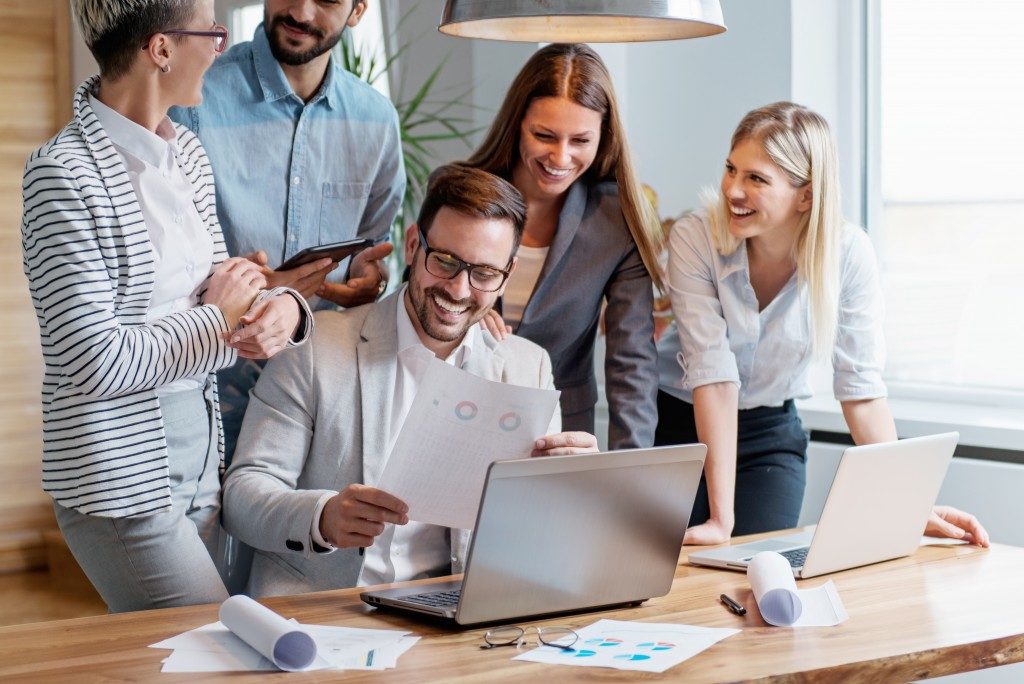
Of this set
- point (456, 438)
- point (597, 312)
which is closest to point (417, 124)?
point (597, 312)

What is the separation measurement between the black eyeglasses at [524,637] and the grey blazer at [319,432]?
441 mm

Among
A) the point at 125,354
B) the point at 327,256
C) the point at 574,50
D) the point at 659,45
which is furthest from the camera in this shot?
the point at 659,45

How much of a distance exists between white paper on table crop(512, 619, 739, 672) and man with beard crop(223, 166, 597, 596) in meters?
0.49

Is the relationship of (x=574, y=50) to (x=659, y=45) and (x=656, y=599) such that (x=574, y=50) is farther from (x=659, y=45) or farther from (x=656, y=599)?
(x=659, y=45)

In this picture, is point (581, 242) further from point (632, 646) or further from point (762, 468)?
point (632, 646)

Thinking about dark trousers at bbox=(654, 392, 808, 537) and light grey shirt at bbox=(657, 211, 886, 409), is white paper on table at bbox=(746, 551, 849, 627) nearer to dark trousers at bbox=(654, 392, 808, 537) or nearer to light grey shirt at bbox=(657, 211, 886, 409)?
light grey shirt at bbox=(657, 211, 886, 409)

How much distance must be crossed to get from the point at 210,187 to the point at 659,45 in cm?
225

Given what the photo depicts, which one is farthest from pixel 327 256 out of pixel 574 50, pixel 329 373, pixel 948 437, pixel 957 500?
pixel 957 500

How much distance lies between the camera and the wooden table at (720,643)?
1483 millimetres

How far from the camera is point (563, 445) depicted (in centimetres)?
182

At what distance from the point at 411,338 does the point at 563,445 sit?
482 millimetres

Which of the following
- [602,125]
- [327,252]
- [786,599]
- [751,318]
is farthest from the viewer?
[751,318]

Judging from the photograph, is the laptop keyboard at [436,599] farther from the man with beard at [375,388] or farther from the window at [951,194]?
the window at [951,194]

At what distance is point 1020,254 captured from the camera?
3.53 metres
